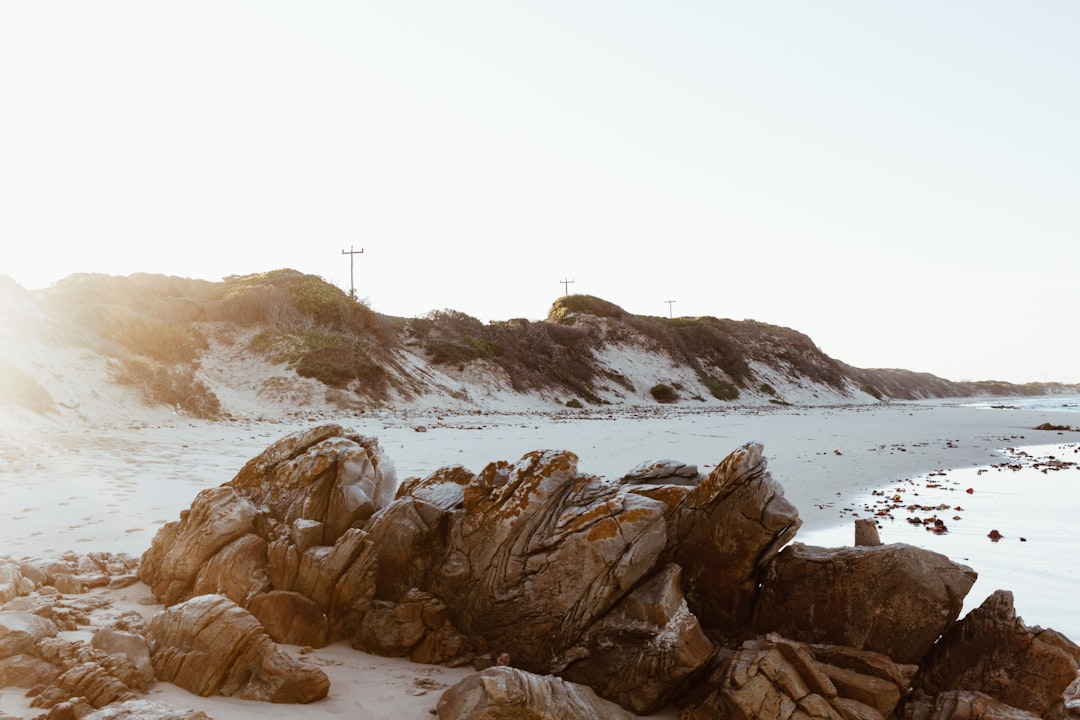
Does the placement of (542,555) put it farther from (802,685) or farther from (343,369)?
(343,369)

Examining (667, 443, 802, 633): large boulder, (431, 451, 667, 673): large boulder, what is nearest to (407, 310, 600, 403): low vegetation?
(431, 451, 667, 673): large boulder

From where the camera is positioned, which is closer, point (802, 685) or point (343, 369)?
point (802, 685)

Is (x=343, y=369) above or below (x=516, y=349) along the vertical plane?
below

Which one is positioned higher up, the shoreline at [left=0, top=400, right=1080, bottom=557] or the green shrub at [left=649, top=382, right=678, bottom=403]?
the green shrub at [left=649, top=382, right=678, bottom=403]

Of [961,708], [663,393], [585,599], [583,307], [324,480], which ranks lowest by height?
→ [961,708]

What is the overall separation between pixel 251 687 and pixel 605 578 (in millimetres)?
2789

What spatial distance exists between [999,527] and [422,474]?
873 centimetres

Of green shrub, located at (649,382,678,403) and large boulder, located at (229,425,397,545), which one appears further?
green shrub, located at (649,382,678,403)

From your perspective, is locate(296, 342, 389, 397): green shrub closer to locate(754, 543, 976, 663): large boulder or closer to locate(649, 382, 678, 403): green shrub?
locate(754, 543, 976, 663): large boulder

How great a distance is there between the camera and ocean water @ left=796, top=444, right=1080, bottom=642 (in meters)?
6.58

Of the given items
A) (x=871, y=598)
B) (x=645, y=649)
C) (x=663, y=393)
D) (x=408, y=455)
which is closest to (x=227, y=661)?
(x=645, y=649)

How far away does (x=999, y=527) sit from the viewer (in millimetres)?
9289

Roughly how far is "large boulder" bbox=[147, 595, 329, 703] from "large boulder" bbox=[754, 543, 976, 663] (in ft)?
12.1

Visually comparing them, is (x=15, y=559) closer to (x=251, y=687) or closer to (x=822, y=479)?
(x=251, y=687)
